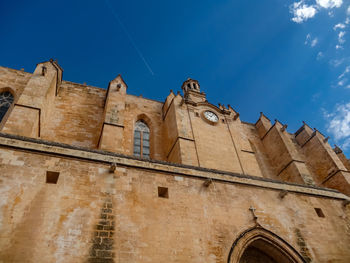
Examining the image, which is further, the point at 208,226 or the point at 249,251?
the point at 249,251

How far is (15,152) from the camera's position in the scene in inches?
240

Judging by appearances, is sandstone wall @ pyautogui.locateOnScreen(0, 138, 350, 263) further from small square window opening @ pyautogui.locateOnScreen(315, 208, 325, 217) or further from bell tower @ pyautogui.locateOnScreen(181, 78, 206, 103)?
bell tower @ pyautogui.locateOnScreen(181, 78, 206, 103)

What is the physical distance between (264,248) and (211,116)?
29.9 ft

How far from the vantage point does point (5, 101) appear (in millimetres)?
12195

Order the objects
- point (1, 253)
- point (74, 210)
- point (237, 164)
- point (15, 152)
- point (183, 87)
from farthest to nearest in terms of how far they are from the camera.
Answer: point (183, 87)
point (237, 164)
point (15, 152)
point (74, 210)
point (1, 253)

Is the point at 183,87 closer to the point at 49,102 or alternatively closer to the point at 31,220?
the point at 49,102

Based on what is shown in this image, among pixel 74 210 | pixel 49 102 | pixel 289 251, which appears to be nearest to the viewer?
pixel 74 210

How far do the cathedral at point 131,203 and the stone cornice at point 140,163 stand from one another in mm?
29

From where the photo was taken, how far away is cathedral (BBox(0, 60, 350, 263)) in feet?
17.4

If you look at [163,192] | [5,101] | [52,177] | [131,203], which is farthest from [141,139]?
[52,177]

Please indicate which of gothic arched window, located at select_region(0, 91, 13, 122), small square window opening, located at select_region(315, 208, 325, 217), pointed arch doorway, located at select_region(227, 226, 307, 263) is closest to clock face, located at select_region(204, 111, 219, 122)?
small square window opening, located at select_region(315, 208, 325, 217)

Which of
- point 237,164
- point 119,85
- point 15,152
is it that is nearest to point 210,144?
point 237,164

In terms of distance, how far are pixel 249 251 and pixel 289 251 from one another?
1.06m

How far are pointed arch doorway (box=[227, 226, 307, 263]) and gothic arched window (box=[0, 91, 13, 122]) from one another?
37.0 ft
